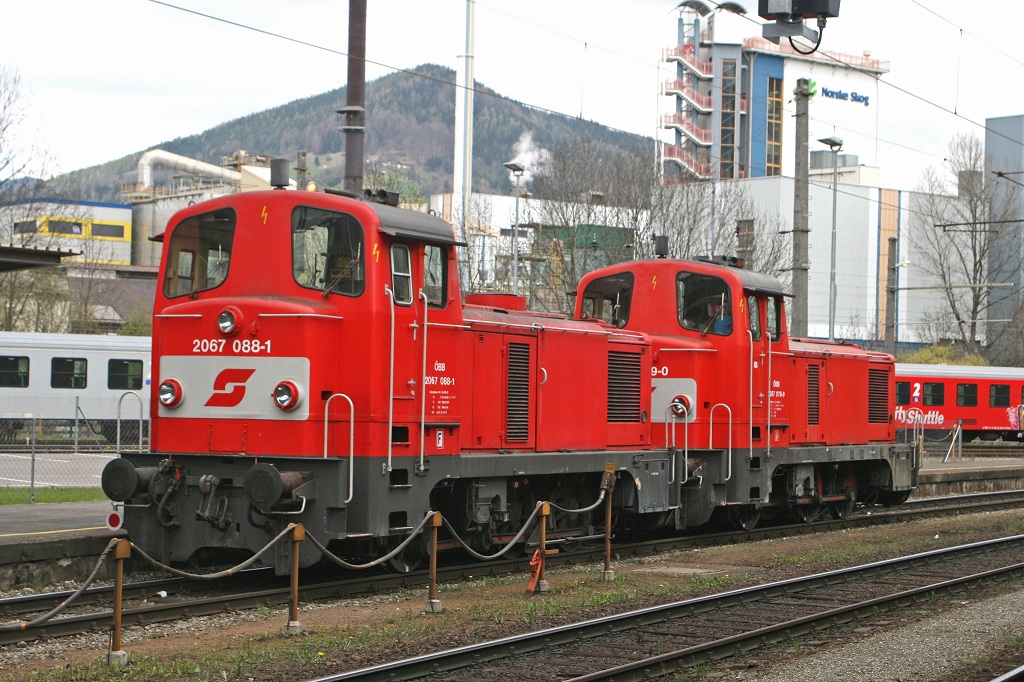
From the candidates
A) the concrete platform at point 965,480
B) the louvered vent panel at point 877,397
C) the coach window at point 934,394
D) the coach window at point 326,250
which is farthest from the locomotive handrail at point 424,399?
the coach window at point 934,394

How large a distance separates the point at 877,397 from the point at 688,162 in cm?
5283

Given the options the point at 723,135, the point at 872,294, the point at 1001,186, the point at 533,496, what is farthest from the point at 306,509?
the point at 723,135

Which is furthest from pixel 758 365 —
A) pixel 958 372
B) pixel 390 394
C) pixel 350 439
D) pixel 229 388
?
pixel 958 372

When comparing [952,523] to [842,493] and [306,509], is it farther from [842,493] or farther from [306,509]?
[306,509]

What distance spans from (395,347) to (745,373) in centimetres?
725

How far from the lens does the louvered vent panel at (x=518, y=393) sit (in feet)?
44.7

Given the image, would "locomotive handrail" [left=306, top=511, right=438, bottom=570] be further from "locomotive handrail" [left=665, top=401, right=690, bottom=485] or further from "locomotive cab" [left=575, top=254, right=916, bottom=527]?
"locomotive cab" [left=575, top=254, right=916, bottom=527]

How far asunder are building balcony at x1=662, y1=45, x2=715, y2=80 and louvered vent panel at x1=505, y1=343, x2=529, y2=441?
69694 millimetres

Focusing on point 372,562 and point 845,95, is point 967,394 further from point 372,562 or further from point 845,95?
point 845,95

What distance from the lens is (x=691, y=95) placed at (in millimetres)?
80312

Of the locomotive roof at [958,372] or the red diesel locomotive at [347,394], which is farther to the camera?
the locomotive roof at [958,372]

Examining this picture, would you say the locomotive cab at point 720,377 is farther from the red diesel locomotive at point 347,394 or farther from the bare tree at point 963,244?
the bare tree at point 963,244

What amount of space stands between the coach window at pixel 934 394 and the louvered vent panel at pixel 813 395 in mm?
27019

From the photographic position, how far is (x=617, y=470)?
15.3 meters
